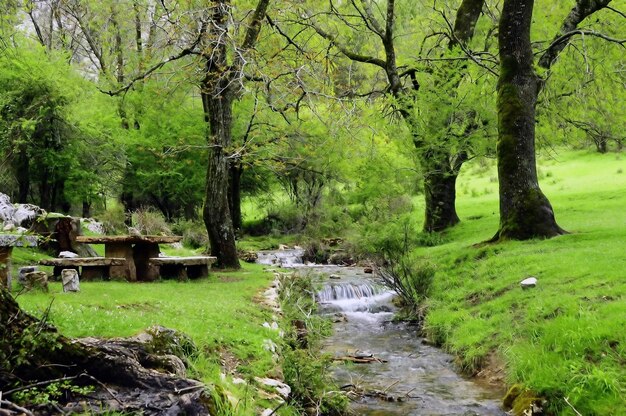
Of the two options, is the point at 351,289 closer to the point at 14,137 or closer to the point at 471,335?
the point at 471,335

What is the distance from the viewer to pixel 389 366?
360 inches

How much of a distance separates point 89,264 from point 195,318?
5.00 m

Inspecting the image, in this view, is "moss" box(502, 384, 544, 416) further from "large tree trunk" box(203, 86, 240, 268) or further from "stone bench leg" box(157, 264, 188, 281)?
"large tree trunk" box(203, 86, 240, 268)

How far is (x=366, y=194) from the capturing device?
79.4 ft

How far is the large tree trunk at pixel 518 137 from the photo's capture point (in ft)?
44.5

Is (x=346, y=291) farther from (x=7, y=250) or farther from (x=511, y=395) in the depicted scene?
(x=7, y=250)

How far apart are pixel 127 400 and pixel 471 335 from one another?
7291 mm

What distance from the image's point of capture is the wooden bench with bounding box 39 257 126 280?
34.8ft

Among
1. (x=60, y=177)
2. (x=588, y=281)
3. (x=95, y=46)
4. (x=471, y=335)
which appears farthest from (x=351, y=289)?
(x=95, y=46)

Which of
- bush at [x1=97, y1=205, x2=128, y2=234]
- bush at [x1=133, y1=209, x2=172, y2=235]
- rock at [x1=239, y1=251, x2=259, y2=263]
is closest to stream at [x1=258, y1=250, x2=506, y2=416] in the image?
rock at [x1=239, y1=251, x2=259, y2=263]

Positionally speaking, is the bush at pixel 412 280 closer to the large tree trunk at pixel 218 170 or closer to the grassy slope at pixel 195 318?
the grassy slope at pixel 195 318

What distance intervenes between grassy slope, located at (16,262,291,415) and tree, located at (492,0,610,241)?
283 inches

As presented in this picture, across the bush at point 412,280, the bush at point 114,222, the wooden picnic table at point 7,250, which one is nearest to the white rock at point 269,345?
the wooden picnic table at point 7,250

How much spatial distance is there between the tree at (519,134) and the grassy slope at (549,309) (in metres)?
0.68
